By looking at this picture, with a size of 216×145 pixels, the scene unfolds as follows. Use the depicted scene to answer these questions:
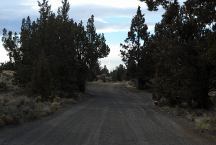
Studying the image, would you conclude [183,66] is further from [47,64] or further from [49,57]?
[49,57]

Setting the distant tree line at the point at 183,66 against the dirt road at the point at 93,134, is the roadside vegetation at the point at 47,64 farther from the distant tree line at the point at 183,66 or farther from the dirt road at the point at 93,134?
the distant tree line at the point at 183,66

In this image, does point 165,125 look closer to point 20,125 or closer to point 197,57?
point 20,125

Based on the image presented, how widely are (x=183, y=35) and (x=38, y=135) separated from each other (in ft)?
71.3

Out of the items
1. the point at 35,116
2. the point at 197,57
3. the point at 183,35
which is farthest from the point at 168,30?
the point at 35,116

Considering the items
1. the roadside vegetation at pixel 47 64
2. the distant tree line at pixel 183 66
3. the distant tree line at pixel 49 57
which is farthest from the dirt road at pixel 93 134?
the distant tree line at pixel 49 57

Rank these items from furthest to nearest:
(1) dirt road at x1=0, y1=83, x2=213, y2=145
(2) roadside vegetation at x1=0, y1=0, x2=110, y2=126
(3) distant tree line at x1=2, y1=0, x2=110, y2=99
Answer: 1. (3) distant tree line at x1=2, y1=0, x2=110, y2=99
2. (2) roadside vegetation at x1=0, y1=0, x2=110, y2=126
3. (1) dirt road at x1=0, y1=83, x2=213, y2=145

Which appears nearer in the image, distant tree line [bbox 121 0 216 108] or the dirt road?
the dirt road

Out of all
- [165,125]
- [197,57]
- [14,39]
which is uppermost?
[14,39]

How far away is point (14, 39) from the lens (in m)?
87.1

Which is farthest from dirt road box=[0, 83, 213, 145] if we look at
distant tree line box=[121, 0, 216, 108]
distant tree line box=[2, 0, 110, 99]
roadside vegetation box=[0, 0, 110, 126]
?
distant tree line box=[2, 0, 110, 99]

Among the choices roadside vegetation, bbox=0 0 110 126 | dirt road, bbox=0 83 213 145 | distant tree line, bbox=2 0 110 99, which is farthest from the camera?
distant tree line, bbox=2 0 110 99

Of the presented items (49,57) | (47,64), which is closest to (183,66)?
(47,64)

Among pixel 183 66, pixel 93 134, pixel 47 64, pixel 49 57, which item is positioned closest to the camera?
pixel 93 134

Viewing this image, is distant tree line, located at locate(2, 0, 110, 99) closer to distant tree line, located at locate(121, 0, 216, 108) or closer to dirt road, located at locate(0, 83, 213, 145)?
distant tree line, located at locate(121, 0, 216, 108)
